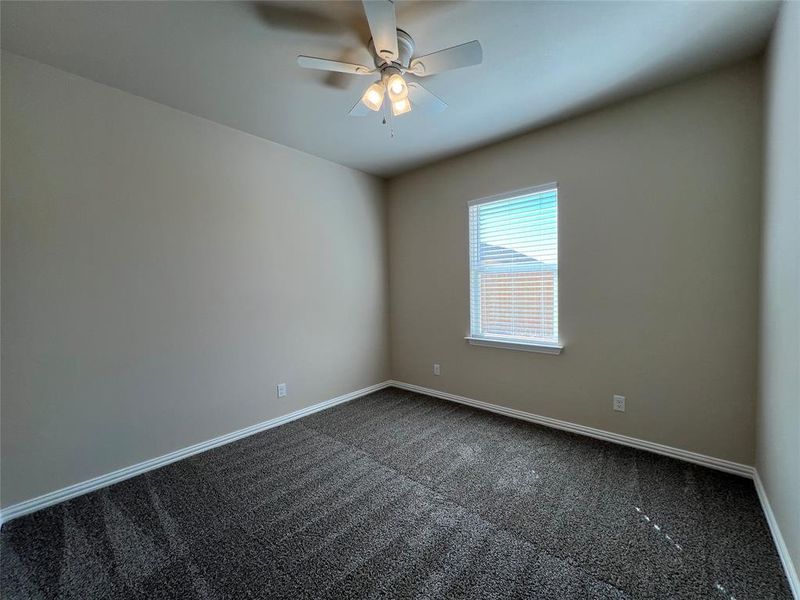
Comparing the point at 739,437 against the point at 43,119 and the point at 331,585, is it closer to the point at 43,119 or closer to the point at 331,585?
the point at 331,585

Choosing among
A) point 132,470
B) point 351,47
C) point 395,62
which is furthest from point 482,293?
point 132,470

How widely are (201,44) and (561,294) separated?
2951mm

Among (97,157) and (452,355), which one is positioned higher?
Result: (97,157)

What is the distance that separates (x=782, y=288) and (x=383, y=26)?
7.21ft

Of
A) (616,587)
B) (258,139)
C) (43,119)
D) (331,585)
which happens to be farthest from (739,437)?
(43,119)

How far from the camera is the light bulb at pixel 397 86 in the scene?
1806mm

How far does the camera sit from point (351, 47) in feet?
6.07

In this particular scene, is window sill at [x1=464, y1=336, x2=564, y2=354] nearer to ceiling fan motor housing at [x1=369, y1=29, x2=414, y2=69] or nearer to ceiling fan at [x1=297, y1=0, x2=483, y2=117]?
ceiling fan at [x1=297, y1=0, x2=483, y2=117]

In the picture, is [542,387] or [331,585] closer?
[331,585]

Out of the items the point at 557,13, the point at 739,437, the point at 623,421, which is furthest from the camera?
the point at 623,421

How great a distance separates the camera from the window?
9.44 ft

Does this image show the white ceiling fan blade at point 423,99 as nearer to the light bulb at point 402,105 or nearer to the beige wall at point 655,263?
the light bulb at point 402,105

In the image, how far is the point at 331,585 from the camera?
1403 mm

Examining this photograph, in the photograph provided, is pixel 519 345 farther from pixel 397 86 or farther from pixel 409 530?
pixel 397 86
